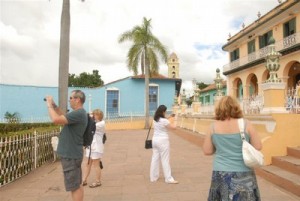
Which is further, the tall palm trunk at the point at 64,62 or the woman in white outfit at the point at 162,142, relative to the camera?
the tall palm trunk at the point at 64,62

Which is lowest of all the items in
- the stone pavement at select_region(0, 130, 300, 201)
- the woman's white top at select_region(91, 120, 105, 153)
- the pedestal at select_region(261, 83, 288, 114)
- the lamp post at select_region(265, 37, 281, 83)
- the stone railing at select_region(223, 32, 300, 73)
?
the stone pavement at select_region(0, 130, 300, 201)

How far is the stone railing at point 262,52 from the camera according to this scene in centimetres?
1942

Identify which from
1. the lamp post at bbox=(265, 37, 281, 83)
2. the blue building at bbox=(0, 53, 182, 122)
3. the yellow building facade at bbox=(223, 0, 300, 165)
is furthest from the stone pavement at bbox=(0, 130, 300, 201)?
the blue building at bbox=(0, 53, 182, 122)

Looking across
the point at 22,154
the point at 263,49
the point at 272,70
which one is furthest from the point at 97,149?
the point at 263,49

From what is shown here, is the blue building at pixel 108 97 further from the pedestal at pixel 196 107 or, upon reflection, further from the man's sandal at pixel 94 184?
the man's sandal at pixel 94 184

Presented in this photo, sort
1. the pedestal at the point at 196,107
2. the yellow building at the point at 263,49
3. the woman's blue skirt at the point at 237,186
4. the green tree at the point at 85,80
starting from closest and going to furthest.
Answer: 1. the woman's blue skirt at the point at 237,186
2. the pedestal at the point at 196,107
3. the yellow building at the point at 263,49
4. the green tree at the point at 85,80

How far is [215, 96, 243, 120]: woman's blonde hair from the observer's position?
122 inches

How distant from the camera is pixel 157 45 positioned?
26.3m

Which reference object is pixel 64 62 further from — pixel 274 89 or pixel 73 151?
pixel 73 151

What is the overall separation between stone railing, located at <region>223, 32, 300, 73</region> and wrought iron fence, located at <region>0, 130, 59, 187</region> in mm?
14432

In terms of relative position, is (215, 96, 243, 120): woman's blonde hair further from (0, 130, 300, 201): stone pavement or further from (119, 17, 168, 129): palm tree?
(119, 17, 168, 129): palm tree

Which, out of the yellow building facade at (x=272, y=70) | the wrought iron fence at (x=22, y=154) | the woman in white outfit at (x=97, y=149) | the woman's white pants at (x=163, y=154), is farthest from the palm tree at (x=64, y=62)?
the yellow building facade at (x=272, y=70)

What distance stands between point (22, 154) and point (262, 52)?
66.0 ft

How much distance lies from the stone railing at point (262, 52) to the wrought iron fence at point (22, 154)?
47.3 ft
